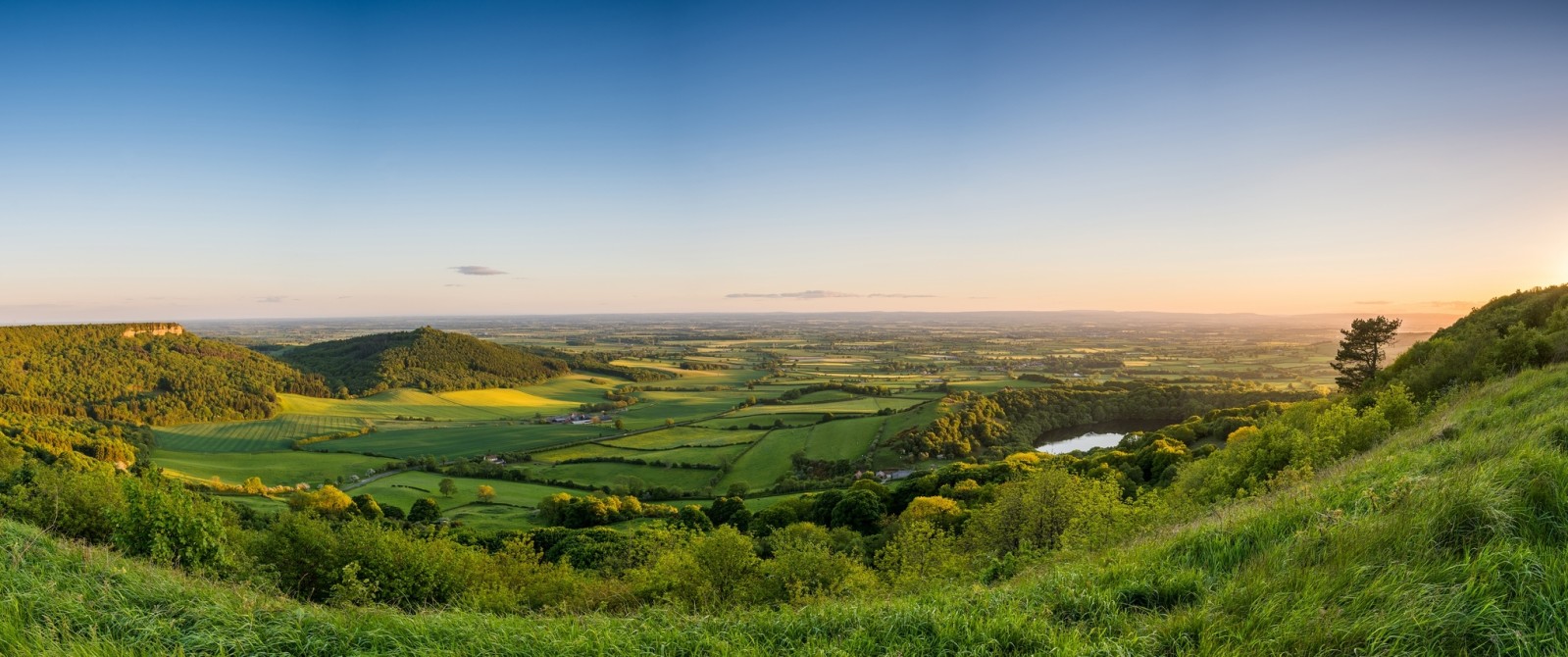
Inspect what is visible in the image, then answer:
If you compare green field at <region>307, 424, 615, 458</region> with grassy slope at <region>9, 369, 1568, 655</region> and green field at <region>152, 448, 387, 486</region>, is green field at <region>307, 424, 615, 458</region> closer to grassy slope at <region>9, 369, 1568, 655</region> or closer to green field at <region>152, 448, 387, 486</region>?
green field at <region>152, 448, 387, 486</region>

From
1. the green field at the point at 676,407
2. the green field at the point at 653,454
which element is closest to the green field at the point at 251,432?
the green field at the point at 653,454

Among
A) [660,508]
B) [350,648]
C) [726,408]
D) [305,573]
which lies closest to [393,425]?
[726,408]

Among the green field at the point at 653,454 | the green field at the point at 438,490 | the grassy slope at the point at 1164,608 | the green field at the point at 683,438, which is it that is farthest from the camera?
the green field at the point at 683,438

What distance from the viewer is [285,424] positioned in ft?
338

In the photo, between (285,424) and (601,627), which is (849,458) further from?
(285,424)

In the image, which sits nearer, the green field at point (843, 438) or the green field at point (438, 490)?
the green field at point (438, 490)

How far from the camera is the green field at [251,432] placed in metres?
86.9

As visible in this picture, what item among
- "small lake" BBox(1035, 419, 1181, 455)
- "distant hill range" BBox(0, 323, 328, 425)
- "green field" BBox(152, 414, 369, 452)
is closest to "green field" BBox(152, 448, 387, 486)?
Result: "green field" BBox(152, 414, 369, 452)

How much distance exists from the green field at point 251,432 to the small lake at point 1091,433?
119586 mm

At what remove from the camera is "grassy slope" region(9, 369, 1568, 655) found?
4156mm

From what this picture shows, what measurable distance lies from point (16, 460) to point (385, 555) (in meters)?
A: 50.9

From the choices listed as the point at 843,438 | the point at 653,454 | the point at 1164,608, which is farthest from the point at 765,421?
the point at 1164,608

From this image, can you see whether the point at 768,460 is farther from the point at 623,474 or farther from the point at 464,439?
the point at 464,439

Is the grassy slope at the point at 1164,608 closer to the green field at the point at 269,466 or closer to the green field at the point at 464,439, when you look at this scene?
the green field at the point at 269,466
